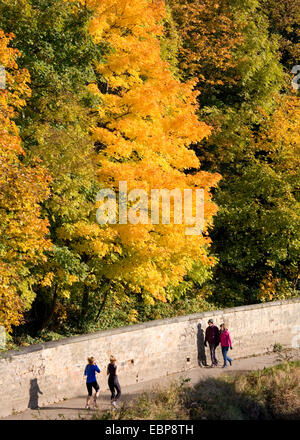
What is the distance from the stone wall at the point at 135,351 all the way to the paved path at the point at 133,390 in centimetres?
24

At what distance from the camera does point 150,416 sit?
478 inches

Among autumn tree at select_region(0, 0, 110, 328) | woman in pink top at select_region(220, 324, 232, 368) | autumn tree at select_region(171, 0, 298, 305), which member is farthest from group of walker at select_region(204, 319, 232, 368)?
autumn tree at select_region(171, 0, 298, 305)

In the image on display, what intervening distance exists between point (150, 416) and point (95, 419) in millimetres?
1194

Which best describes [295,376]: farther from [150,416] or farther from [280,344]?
[280,344]

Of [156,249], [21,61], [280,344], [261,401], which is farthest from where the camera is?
[280,344]

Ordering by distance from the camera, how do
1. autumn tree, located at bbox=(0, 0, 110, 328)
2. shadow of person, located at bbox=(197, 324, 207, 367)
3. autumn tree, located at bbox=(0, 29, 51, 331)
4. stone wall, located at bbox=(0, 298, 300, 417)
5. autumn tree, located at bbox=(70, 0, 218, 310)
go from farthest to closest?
shadow of person, located at bbox=(197, 324, 207, 367) < autumn tree, located at bbox=(70, 0, 218, 310) < autumn tree, located at bbox=(0, 0, 110, 328) < stone wall, located at bbox=(0, 298, 300, 417) < autumn tree, located at bbox=(0, 29, 51, 331)

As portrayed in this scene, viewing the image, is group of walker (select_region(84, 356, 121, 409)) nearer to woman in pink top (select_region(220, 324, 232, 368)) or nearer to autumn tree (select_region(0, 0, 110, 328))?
autumn tree (select_region(0, 0, 110, 328))

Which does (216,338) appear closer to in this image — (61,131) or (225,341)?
(225,341)

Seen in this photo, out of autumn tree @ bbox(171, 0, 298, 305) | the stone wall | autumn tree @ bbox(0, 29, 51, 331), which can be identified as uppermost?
autumn tree @ bbox(171, 0, 298, 305)

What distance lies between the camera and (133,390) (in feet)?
50.8

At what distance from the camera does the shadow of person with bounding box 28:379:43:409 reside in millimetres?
13406

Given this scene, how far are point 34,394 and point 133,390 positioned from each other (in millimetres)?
3094

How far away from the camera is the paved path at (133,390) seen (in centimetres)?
1288

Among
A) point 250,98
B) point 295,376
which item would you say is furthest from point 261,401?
point 250,98
